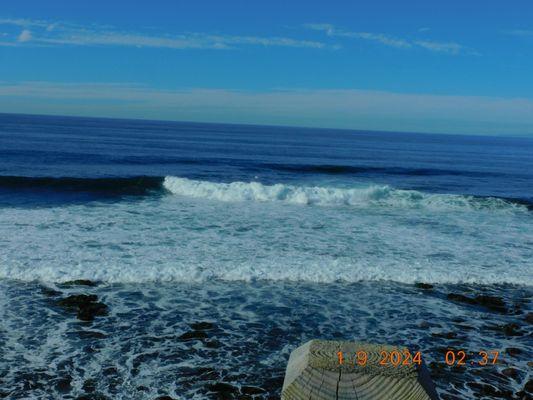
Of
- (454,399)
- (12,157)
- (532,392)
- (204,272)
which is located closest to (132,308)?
(204,272)

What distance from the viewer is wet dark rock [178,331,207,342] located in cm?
798

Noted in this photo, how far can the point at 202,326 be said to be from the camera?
27.7ft

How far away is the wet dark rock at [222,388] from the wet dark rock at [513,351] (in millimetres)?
4582

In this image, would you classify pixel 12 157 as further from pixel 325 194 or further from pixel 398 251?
pixel 398 251

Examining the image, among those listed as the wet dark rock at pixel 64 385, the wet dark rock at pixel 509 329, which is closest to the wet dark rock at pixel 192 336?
the wet dark rock at pixel 64 385

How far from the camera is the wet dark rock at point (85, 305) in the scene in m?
8.74

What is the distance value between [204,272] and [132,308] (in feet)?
7.89

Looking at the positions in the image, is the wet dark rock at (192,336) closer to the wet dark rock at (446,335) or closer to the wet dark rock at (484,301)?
the wet dark rock at (446,335)

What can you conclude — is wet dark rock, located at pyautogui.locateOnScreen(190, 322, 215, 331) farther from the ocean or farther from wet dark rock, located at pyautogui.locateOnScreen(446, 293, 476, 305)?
wet dark rock, located at pyautogui.locateOnScreen(446, 293, 476, 305)

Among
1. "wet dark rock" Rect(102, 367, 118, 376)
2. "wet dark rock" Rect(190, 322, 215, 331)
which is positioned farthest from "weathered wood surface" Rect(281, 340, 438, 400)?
"wet dark rock" Rect(190, 322, 215, 331)

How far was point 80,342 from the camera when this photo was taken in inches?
304

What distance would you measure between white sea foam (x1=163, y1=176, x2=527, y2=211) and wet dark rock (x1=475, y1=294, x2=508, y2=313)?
13342 mm

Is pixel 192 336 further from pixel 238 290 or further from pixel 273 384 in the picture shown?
pixel 238 290

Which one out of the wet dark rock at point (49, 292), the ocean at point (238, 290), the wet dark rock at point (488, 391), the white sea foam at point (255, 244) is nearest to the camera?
the wet dark rock at point (488, 391)
